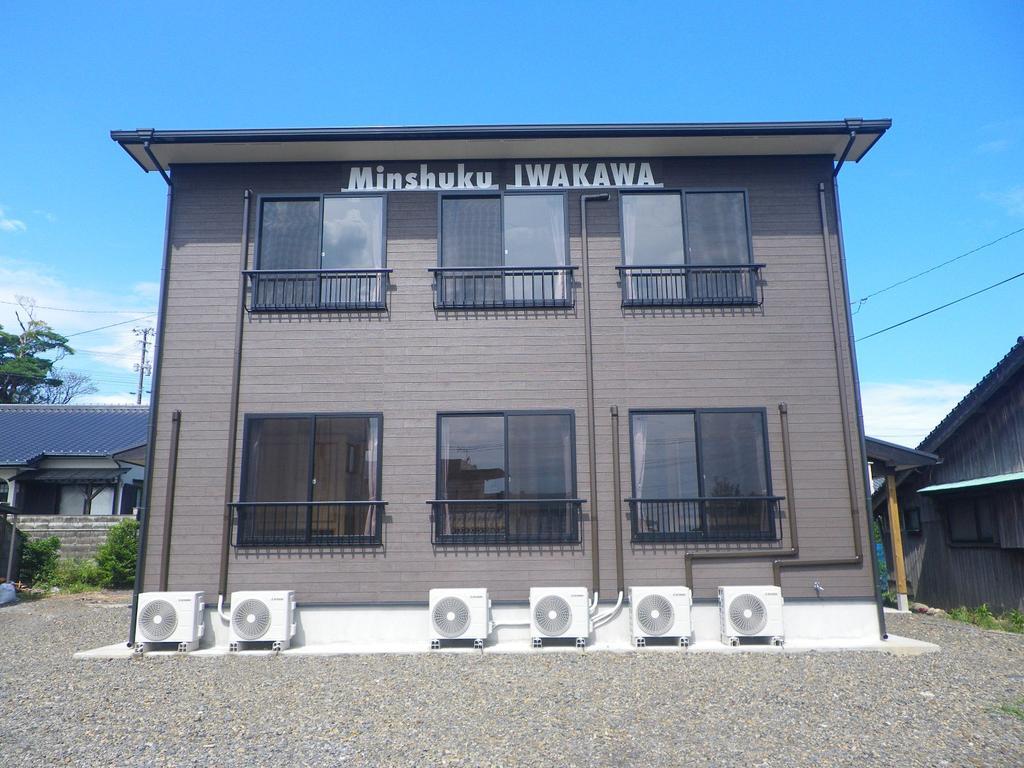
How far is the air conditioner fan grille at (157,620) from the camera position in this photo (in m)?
7.09

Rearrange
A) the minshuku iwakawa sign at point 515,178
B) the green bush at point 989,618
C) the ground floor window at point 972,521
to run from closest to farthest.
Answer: the minshuku iwakawa sign at point 515,178 → the green bush at point 989,618 → the ground floor window at point 972,521

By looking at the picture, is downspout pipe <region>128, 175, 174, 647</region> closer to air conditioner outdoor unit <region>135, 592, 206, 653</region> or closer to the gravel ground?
air conditioner outdoor unit <region>135, 592, 206, 653</region>

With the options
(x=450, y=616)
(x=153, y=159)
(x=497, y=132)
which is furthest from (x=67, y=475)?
(x=497, y=132)

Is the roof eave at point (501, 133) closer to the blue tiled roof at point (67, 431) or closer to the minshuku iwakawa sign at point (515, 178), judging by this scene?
the minshuku iwakawa sign at point (515, 178)

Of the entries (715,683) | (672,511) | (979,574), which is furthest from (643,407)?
(979,574)

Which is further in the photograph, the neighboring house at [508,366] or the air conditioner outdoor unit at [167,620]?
the neighboring house at [508,366]

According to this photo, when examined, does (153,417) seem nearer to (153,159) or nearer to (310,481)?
(310,481)

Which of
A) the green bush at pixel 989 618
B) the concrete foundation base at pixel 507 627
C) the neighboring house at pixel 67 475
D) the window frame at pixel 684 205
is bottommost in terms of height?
the green bush at pixel 989 618

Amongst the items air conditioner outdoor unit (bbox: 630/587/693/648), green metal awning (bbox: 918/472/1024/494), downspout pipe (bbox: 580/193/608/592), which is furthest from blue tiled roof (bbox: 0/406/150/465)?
green metal awning (bbox: 918/472/1024/494)

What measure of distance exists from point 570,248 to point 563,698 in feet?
16.0

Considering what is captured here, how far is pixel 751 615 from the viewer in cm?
705

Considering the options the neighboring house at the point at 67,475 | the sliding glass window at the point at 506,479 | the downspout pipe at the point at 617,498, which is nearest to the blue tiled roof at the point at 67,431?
the neighboring house at the point at 67,475

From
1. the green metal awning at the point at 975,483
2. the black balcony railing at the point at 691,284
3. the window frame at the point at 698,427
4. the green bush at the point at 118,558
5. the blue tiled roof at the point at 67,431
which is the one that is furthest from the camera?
the blue tiled roof at the point at 67,431

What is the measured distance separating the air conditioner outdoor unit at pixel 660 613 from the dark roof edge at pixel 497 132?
15.9 ft
